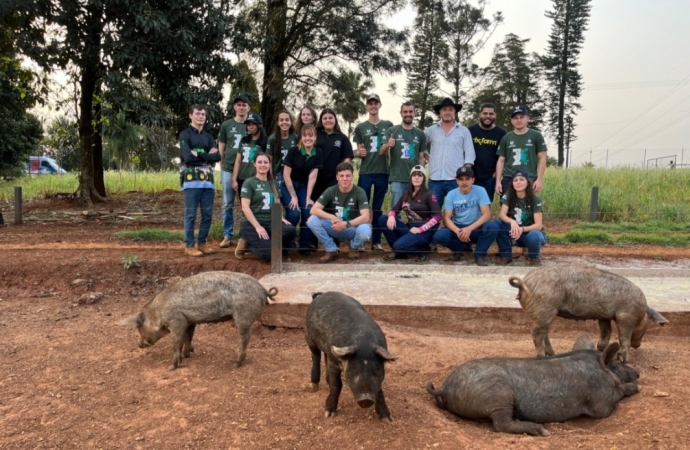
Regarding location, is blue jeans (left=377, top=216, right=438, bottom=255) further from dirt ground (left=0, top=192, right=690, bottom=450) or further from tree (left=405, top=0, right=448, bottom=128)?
tree (left=405, top=0, right=448, bottom=128)

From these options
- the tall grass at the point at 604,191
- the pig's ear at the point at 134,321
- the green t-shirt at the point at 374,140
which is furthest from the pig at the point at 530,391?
the tall grass at the point at 604,191

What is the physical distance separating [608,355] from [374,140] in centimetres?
437

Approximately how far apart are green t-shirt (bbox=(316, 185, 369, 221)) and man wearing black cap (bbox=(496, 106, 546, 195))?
1.97 m

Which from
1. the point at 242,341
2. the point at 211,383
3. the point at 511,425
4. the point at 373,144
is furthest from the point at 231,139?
the point at 511,425

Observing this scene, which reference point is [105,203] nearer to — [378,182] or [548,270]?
[378,182]

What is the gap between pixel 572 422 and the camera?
3641 millimetres

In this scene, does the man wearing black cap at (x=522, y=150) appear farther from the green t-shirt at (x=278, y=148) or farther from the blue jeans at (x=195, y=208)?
the blue jeans at (x=195, y=208)

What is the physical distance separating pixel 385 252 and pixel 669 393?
4.19 meters

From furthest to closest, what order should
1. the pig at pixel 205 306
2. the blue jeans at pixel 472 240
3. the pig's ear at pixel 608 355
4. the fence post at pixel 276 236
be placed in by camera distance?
the blue jeans at pixel 472 240 → the fence post at pixel 276 236 → the pig at pixel 205 306 → the pig's ear at pixel 608 355

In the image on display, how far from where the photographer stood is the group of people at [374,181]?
6.54m

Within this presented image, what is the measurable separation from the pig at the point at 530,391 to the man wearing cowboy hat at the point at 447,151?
376 cm

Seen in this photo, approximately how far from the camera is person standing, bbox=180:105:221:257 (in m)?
6.64

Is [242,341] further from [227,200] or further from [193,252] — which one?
[227,200]

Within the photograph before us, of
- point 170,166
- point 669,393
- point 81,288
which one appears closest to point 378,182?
point 81,288
